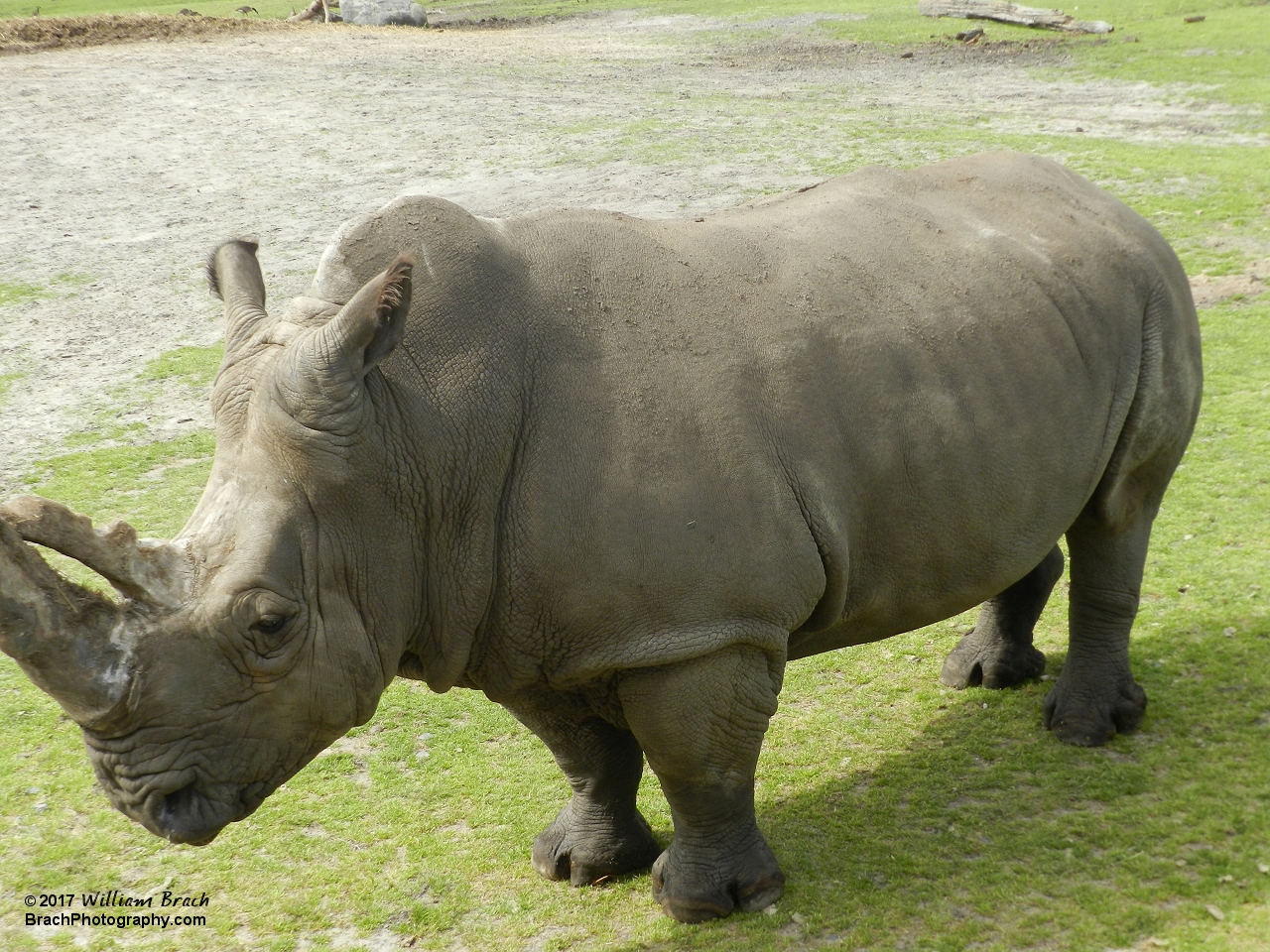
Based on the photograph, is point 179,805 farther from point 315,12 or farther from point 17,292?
point 315,12

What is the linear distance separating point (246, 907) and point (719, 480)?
246 cm

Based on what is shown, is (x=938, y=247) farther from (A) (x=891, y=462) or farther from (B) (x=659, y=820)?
(B) (x=659, y=820)

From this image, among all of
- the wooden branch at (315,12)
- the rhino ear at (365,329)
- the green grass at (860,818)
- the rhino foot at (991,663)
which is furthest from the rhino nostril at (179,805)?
the wooden branch at (315,12)

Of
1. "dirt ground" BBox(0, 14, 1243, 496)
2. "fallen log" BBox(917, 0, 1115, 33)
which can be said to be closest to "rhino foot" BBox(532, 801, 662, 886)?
"dirt ground" BBox(0, 14, 1243, 496)

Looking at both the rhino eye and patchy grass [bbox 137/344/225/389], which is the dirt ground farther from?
the rhino eye

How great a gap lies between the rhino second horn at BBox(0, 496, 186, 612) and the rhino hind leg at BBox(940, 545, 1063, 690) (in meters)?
3.82

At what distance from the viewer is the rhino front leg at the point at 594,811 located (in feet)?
15.5

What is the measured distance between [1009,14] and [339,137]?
14.3m

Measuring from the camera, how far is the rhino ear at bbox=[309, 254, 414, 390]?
3463 mm

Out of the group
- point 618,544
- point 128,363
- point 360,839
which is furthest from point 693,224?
point 128,363

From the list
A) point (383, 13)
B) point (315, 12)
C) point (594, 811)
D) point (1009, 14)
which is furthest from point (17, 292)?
point (1009, 14)

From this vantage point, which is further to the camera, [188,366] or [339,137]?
[339,137]

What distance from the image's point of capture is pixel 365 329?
348cm

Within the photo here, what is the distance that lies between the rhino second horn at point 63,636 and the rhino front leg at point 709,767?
5.03 ft
